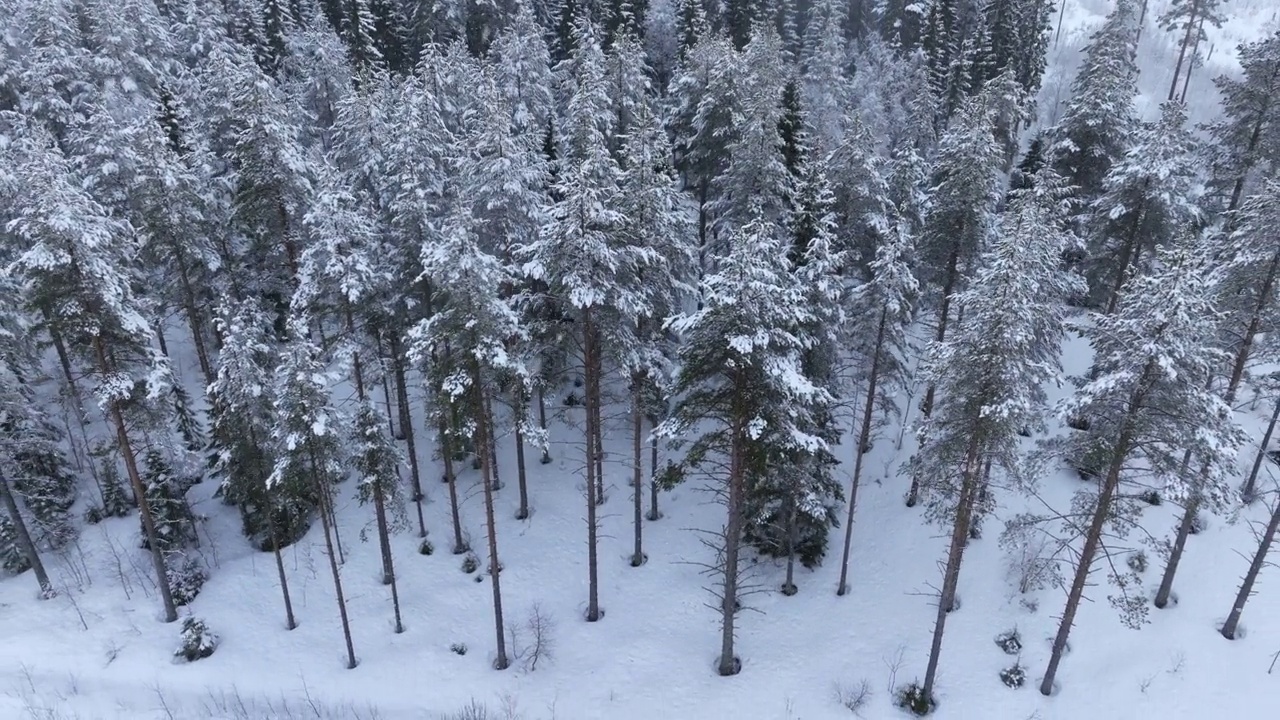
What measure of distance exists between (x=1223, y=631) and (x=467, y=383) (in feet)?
78.2

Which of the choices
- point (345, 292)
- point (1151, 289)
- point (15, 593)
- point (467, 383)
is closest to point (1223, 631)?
point (1151, 289)

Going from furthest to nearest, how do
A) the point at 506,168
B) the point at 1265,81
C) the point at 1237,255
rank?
1. the point at 1265,81
2. the point at 506,168
3. the point at 1237,255

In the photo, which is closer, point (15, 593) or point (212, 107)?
point (15, 593)

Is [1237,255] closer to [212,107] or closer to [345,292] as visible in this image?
[345,292]

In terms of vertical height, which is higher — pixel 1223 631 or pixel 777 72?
pixel 777 72

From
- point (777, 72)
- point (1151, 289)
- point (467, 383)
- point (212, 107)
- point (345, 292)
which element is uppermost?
point (777, 72)

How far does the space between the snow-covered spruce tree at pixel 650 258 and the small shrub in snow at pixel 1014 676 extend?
41.4ft

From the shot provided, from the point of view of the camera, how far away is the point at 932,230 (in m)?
23.6

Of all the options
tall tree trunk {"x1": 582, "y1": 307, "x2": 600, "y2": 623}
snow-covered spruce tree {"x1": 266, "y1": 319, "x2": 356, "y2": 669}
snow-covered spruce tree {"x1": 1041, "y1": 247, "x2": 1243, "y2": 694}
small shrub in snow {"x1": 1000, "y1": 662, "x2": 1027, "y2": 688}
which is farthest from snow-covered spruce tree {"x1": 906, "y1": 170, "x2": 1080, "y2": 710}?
snow-covered spruce tree {"x1": 266, "y1": 319, "x2": 356, "y2": 669}

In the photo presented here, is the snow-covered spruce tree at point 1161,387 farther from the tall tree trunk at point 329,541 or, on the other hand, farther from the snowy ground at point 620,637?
the tall tree trunk at point 329,541

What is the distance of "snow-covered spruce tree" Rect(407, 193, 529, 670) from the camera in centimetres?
1839

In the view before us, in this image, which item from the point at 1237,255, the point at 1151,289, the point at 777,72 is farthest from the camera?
the point at 777,72

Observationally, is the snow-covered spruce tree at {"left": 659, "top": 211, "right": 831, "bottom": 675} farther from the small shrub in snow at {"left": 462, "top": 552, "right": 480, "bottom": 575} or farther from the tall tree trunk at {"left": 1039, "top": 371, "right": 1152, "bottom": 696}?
the small shrub in snow at {"left": 462, "top": 552, "right": 480, "bottom": 575}

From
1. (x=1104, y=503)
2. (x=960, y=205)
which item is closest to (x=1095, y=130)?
(x=960, y=205)
